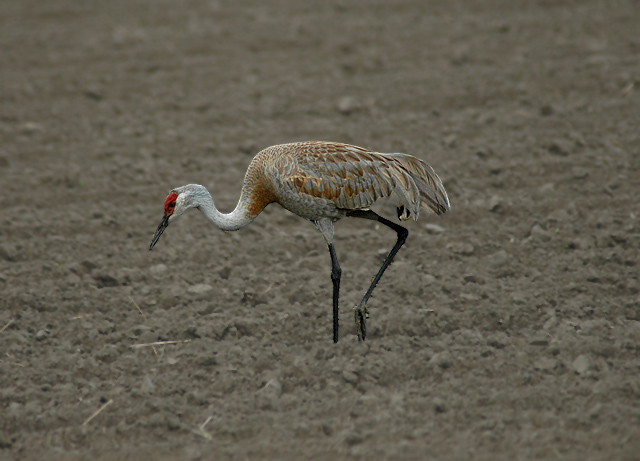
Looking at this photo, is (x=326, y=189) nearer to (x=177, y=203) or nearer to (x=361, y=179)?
(x=361, y=179)

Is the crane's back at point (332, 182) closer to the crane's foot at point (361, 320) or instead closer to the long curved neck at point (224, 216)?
the long curved neck at point (224, 216)

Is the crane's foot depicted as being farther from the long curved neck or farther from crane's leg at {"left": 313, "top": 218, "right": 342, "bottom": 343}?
the long curved neck

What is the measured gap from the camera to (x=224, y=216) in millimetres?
5230

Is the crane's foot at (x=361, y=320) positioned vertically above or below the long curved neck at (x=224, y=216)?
below

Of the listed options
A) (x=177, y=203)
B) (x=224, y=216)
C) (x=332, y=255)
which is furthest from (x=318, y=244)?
(x=177, y=203)

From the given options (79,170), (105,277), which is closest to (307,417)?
(105,277)

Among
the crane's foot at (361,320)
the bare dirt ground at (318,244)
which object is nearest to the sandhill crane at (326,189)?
the crane's foot at (361,320)

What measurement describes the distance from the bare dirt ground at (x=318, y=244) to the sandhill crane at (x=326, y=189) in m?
0.82

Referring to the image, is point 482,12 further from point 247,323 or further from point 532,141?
point 247,323

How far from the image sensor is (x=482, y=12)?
35.3 ft

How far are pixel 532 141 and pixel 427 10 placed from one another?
4198 millimetres

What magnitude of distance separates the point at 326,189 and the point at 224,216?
0.84m

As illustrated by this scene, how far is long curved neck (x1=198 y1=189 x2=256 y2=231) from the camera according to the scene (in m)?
5.17

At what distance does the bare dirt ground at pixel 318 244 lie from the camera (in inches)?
180
